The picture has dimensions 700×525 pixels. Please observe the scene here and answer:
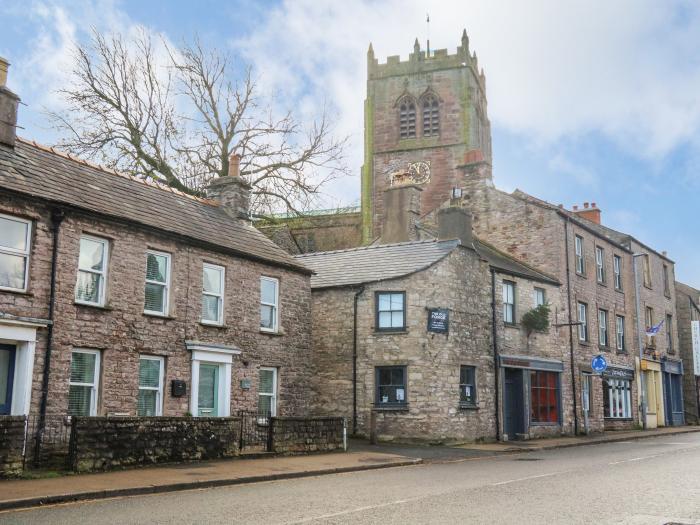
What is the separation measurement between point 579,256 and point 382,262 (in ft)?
36.1

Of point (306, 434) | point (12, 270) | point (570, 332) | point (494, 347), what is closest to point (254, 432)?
point (306, 434)

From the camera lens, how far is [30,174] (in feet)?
54.4

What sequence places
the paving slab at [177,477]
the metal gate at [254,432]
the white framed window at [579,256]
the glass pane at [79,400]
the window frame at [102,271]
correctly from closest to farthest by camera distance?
the paving slab at [177,477], the glass pane at [79,400], the window frame at [102,271], the metal gate at [254,432], the white framed window at [579,256]

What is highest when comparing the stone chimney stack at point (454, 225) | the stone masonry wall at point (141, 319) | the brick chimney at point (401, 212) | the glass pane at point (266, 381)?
the brick chimney at point (401, 212)

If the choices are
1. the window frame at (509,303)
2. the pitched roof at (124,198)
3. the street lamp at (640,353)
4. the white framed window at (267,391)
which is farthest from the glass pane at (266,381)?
the street lamp at (640,353)

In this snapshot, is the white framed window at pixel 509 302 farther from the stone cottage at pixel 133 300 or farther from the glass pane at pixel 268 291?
the glass pane at pixel 268 291

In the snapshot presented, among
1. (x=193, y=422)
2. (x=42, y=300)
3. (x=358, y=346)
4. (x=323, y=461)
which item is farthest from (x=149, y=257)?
(x=358, y=346)

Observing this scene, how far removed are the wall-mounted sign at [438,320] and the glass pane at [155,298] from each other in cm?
900

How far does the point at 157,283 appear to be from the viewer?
736 inches

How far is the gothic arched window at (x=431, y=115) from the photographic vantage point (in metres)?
63.9

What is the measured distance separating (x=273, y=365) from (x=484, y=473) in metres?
8.36

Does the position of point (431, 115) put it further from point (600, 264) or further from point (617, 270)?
point (600, 264)

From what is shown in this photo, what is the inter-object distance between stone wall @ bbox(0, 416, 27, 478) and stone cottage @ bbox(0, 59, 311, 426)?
219 cm

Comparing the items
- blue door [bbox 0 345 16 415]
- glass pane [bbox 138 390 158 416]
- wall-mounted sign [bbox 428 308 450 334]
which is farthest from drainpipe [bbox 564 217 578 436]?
blue door [bbox 0 345 16 415]
